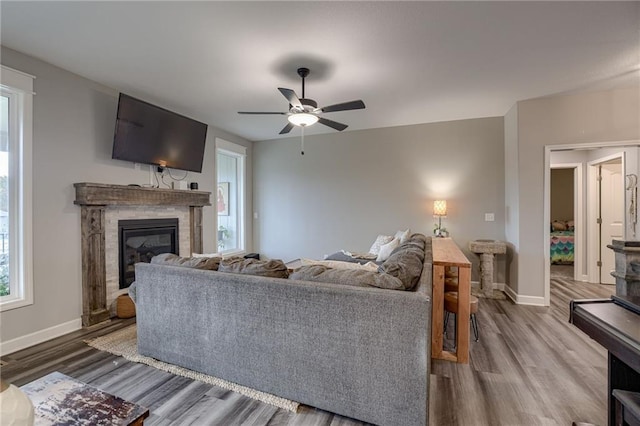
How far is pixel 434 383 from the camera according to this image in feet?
6.90

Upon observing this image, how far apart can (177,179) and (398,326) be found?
3.93m

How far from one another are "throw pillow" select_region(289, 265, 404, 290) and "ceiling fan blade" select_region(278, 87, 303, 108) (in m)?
1.49

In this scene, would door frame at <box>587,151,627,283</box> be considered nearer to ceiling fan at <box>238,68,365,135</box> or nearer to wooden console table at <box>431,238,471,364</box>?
wooden console table at <box>431,238,471,364</box>

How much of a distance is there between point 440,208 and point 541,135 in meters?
1.58

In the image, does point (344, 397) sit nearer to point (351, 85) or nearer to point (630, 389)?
point (630, 389)

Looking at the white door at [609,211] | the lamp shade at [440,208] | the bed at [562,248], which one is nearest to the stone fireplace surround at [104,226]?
the lamp shade at [440,208]

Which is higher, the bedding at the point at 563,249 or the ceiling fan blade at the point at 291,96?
the ceiling fan blade at the point at 291,96

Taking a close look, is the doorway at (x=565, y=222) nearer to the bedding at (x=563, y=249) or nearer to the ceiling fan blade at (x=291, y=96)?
the bedding at (x=563, y=249)

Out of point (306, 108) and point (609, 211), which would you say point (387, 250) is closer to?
point (306, 108)

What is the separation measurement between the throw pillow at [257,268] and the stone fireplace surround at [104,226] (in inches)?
79.0

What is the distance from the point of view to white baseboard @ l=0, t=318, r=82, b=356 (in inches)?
100

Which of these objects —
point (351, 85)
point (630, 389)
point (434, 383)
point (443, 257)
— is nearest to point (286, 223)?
point (351, 85)

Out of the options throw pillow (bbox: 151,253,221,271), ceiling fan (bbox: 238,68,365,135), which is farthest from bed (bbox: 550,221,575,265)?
throw pillow (bbox: 151,253,221,271)

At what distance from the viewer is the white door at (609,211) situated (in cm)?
452
